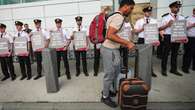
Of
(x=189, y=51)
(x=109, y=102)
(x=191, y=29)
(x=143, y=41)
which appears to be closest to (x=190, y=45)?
(x=189, y=51)

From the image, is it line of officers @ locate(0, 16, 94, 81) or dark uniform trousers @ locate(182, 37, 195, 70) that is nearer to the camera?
dark uniform trousers @ locate(182, 37, 195, 70)

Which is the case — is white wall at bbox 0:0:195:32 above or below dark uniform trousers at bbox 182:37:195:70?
above

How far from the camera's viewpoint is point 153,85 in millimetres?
6234

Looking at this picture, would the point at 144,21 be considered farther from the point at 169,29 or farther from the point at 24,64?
the point at 24,64

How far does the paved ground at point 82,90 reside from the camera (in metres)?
5.61

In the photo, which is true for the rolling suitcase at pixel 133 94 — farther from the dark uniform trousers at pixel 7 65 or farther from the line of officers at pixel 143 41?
the dark uniform trousers at pixel 7 65

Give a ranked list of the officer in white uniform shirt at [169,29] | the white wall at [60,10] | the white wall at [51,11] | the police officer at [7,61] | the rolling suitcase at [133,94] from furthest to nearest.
Answer: the white wall at [51,11] < the white wall at [60,10] < the police officer at [7,61] < the officer in white uniform shirt at [169,29] < the rolling suitcase at [133,94]

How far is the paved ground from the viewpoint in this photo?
5.61m

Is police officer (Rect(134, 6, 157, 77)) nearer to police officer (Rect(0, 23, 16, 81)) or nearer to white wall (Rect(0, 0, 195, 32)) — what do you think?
white wall (Rect(0, 0, 195, 32))

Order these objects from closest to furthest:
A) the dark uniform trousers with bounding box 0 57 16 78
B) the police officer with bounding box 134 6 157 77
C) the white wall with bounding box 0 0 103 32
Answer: the police officer with bounding box 134 6 157 77
the dark uniform trousers with bounding box 0 57 16 78
the white wall with bounding box 0 0 103 32

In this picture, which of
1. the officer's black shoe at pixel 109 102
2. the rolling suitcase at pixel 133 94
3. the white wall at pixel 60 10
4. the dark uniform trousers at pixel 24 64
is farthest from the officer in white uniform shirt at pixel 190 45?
the dark uniform trousers at pixel 24 64

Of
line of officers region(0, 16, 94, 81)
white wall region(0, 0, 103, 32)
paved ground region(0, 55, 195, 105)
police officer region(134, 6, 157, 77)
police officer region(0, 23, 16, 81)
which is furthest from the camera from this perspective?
white wall region(0, 0, 103, 32)

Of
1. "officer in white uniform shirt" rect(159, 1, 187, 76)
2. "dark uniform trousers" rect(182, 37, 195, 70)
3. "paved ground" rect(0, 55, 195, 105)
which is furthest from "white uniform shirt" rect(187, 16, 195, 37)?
"paved ground" rect(0, 55, 195, 105)

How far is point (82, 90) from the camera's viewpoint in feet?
20.3
